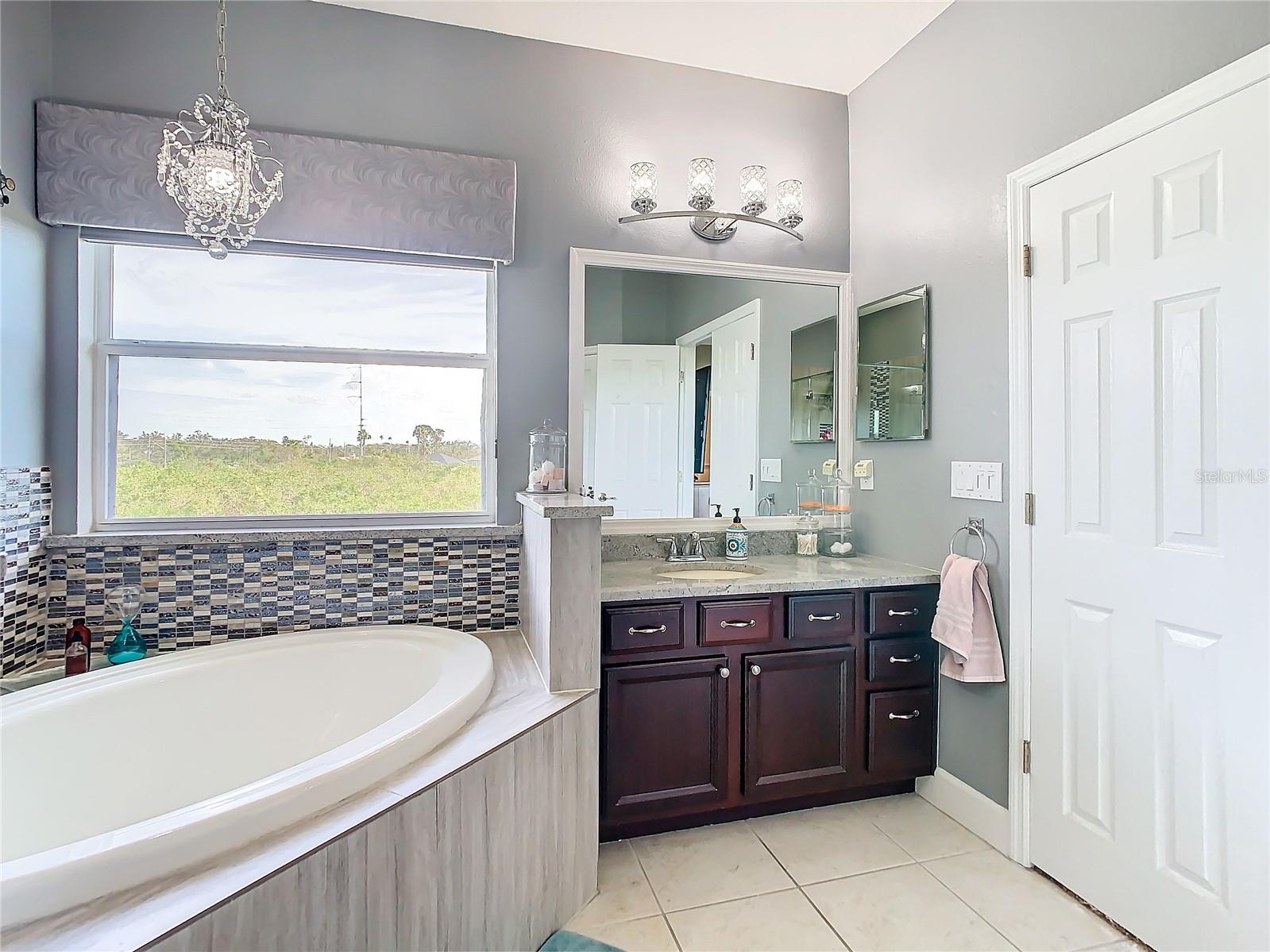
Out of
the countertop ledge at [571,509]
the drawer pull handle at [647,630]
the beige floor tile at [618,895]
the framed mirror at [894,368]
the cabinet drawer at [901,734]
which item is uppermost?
the framed mirror at [894,368]

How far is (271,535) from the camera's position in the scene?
7.13ft

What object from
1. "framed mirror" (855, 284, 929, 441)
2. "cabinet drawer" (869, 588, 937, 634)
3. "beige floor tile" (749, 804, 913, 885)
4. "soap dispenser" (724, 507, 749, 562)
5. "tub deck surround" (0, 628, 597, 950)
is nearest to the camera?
"tub deck surround" (0, 628, 597, 950)

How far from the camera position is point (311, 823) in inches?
46.8

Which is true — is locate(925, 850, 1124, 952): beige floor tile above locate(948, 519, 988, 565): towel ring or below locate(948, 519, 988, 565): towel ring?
below

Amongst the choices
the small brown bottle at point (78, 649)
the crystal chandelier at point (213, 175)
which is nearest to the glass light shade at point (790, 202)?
the crystal chandelier at point (213, 175)

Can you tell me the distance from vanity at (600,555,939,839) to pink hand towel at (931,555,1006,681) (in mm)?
185

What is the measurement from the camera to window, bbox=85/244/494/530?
217 cm

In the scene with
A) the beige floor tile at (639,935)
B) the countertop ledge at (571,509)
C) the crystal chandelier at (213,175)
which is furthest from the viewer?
the countertop ledge at (571,509)

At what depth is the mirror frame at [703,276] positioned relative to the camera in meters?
2.49

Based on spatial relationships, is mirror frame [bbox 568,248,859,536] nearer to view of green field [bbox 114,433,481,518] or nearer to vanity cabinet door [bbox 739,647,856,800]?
view of green field [bbox 114,433,481,518]

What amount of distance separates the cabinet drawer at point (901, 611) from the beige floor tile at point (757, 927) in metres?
0.88

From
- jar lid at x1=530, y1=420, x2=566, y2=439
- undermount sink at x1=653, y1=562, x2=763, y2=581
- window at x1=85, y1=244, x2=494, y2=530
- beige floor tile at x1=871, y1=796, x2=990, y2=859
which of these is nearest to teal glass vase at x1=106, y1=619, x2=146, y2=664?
window at x1=85, y1=244, x2=494, y2=530

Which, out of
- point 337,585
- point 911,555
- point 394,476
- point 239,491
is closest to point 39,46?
point 239,491

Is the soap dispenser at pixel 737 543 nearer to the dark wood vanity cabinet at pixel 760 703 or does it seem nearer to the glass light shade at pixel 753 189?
the dark wood vanity cabinet at pixel 760 703
